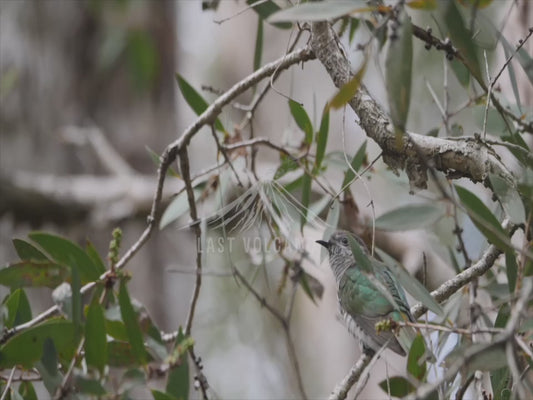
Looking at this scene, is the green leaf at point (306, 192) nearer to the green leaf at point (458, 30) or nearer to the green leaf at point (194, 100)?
the green leaf at point (194, 100)

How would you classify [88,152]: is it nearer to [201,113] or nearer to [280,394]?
[280,394]

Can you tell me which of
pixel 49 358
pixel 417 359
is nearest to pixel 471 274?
pixel 417 359

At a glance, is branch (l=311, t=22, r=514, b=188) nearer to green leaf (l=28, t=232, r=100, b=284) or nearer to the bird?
the bird

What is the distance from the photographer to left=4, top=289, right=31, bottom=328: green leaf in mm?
1697

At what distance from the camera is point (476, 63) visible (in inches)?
46.6

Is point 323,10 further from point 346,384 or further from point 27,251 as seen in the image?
point 27,251

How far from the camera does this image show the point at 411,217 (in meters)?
1.99

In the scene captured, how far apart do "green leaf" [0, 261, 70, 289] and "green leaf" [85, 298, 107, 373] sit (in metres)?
0.30

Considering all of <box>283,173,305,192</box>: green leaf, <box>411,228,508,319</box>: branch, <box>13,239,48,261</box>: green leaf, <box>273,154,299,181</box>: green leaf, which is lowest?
<box>411,228,508,319</box>: branch

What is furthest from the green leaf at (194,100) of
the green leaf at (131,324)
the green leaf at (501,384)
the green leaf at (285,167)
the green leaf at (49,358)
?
the green leaf at (501,384)

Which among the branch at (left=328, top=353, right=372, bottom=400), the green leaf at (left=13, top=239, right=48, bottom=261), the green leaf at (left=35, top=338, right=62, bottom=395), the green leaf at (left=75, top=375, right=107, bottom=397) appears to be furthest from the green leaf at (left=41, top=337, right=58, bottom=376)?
the branch at (left=328, top=353, right=372, bottom=400)

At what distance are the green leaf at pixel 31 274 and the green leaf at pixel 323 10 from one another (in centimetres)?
81

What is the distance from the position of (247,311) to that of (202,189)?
4014mm

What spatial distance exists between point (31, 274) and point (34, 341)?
0.27 m
